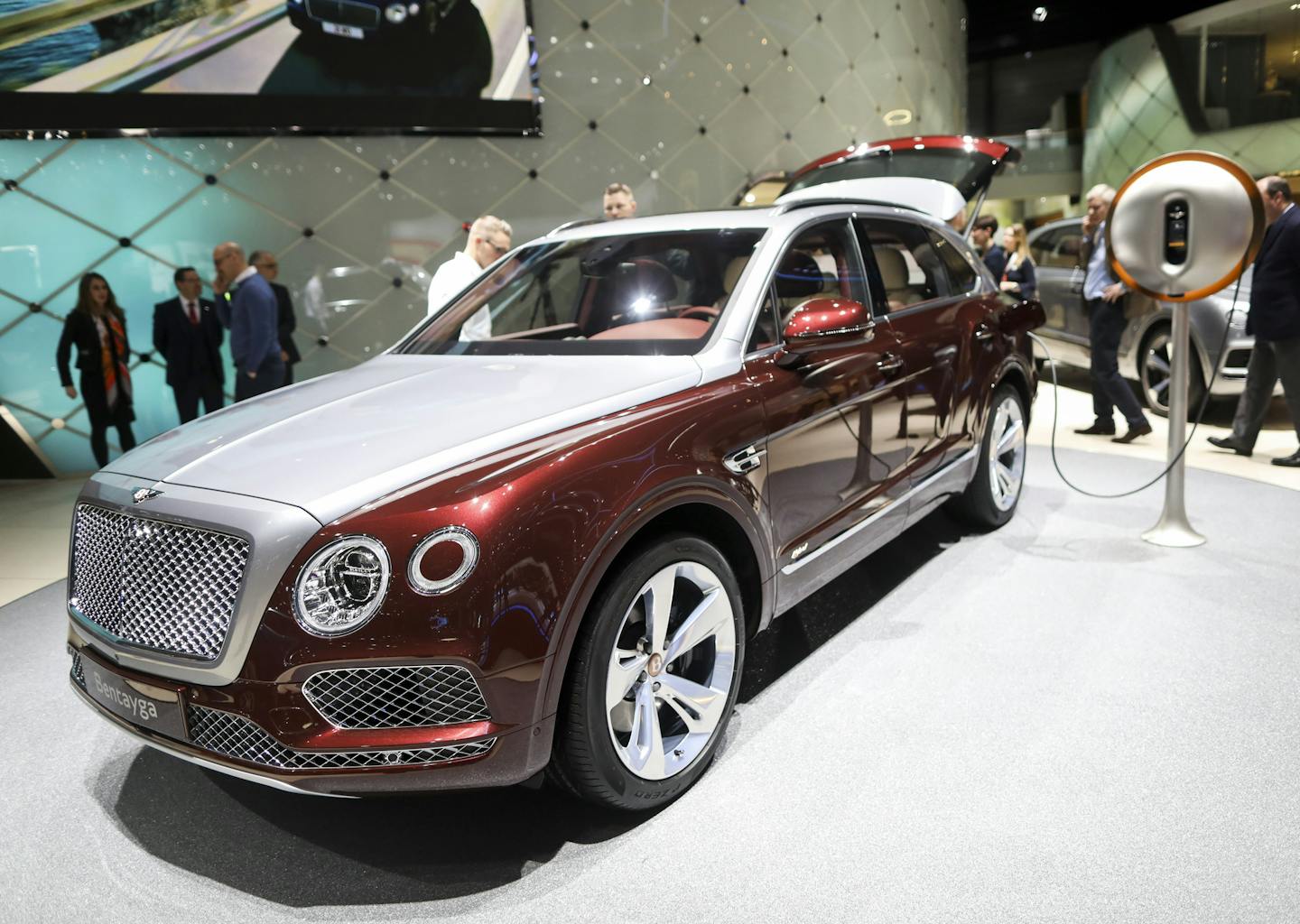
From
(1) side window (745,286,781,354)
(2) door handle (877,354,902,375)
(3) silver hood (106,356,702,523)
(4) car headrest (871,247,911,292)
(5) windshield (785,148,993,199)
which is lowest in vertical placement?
Result: (2) door handle (877,354,902,375)

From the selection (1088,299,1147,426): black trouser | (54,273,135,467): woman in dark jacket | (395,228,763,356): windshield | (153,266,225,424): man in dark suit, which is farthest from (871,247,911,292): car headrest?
(54,273,135,467): woman in dark jacket

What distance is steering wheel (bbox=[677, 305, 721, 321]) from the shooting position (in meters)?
2.58

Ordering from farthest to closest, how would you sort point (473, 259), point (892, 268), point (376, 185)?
point (376, 185)
point (473, 259)
point (892, 268)

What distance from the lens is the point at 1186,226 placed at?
3.71 metres

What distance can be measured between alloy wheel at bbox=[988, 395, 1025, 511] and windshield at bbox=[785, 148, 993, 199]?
6.46ft

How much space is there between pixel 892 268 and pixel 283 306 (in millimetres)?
4110

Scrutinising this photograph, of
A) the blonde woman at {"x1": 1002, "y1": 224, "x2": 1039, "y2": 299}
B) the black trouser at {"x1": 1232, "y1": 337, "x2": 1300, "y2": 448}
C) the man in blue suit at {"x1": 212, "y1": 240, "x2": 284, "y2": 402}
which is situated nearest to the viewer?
the black trouser at {"x1": 1232, "y1": 337, "x2": 1300, "y2": 448}

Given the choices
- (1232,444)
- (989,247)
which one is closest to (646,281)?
(1232,444)

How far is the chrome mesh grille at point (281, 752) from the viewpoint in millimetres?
1740

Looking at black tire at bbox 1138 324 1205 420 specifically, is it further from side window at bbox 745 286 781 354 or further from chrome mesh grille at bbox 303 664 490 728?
chrome mesh grille at bbox 303 664 490 728

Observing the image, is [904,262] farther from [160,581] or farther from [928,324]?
[160,581]

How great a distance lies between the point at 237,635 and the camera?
5.65 ft

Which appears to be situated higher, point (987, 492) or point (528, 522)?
point (528, 522)

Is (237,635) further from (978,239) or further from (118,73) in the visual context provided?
(978,239)
